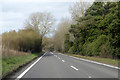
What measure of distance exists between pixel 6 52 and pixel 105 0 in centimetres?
2208

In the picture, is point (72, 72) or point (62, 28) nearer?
point (72, 72)

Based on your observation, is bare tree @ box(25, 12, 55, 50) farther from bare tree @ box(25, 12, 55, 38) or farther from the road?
the road

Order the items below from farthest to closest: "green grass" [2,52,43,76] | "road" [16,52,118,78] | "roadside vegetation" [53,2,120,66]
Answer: "roadside vegetation" [53,2,120,66], "green grass" [2,52,43,76], "road" [16,52,118,78]

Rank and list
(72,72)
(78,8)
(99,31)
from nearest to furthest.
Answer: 1. (72,72)
2. (99,31)
3. (78,8)

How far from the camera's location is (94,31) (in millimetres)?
27297

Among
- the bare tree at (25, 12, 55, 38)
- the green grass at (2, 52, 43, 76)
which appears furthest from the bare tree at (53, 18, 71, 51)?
the green grass at (2, 52, 43, 76)

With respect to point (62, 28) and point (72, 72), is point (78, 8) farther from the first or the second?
point (72, 72)

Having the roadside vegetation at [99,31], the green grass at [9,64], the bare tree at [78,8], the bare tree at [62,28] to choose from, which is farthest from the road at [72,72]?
the bare tree at [62,28]

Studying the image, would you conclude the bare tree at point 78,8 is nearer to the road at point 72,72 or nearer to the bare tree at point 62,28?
the bare tree at point 62,28

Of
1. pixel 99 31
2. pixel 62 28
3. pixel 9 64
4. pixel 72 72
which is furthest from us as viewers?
pixel 62 28

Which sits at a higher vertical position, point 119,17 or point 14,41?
point 119,17

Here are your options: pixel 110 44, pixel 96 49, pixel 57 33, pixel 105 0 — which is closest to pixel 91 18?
pixel 105 0

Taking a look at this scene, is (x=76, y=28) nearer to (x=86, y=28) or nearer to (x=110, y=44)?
(x=86, y=28)

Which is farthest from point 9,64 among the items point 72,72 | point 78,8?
point 78,8
